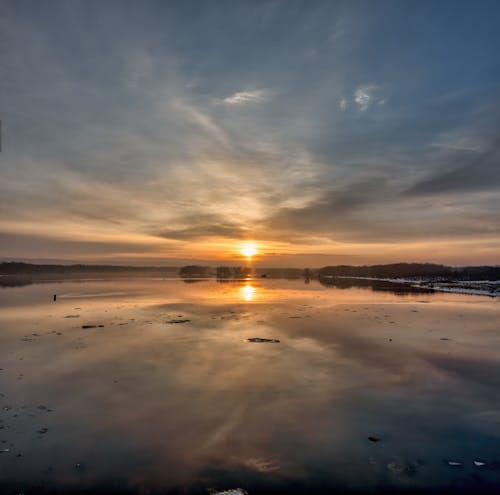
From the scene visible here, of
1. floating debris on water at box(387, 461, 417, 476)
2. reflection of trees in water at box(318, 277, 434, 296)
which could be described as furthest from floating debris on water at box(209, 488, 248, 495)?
reflection of trees in water at box(318, 277, 434, 296)

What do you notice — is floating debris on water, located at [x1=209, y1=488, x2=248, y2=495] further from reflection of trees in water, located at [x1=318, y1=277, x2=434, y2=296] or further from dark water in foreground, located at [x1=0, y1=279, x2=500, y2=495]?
reflection of trees in water, located at [x1=318, y1=277, x2=434, y2=296]

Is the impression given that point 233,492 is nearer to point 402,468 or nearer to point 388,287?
point 402,468

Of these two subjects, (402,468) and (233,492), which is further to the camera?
(402,468)

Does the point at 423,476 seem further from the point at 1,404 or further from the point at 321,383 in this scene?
the point at 1,404

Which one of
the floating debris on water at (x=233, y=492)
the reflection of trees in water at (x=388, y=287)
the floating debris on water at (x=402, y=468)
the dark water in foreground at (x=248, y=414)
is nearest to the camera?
the floating debris on water at (x=233, y=492)

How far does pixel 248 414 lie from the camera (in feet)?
34.5

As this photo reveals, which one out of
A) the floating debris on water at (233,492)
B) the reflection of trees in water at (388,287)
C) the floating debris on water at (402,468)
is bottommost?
the floating debris on water at (233,492)

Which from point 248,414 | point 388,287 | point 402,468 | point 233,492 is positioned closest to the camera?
point 233,492

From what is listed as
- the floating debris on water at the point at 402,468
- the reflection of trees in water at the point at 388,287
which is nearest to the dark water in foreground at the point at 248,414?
the floating debris on water at the point at 402,468

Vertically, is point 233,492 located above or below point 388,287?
below

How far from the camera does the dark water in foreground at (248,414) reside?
292 inches

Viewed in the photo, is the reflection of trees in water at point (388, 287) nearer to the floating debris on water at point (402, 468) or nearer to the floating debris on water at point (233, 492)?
the floating debris on water at point (402, 468)

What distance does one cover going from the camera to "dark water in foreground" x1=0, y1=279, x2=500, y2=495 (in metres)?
7.43

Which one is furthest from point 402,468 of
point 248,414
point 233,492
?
point 248,414
